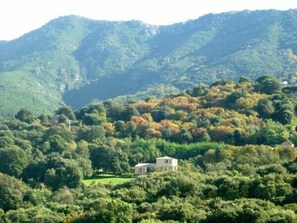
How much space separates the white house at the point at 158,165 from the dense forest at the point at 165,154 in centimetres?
111

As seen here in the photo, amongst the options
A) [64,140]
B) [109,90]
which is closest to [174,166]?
[64,140]

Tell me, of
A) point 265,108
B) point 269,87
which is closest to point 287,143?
point 265,108

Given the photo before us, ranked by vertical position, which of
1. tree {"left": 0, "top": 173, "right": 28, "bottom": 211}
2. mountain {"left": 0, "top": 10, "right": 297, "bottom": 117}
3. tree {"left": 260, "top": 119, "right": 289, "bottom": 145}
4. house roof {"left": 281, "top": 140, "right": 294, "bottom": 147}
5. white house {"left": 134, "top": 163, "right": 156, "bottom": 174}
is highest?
mountain {"left": 0, "top": 10, "right": 297, "bottom": 117}

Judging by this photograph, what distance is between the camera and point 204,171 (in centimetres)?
Result: 5053

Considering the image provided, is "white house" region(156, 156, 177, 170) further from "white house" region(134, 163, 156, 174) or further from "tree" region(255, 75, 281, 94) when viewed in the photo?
"tree" region(255, 75, 281, 94)

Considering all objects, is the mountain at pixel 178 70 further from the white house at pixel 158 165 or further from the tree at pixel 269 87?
the white house at pixel 158 165

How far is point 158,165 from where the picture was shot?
5953cm

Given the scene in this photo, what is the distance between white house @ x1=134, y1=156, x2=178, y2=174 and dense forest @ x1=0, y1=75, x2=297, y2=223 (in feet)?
3.63

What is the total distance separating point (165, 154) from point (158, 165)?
4.38 meters

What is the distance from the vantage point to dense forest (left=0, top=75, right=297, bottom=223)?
3281 cm

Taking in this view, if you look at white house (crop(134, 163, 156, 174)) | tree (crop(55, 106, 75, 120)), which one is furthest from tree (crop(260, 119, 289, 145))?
tree (crop(55, 106, 75, 120))

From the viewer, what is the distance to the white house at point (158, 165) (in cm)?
5806

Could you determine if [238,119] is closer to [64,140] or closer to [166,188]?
[64,140]

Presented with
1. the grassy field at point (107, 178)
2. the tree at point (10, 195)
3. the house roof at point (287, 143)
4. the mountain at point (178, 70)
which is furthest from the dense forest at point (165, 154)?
the mountain at point (178, 70)
